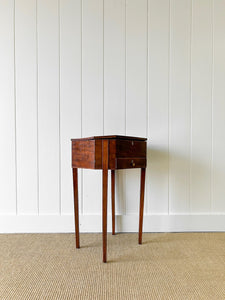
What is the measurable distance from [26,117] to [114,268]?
119cm

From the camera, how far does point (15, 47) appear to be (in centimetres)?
169

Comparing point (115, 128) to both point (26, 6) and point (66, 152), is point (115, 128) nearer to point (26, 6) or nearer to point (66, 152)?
point (66, 152)

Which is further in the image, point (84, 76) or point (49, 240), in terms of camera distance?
point (84, 76)

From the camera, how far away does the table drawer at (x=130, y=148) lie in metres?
1.22

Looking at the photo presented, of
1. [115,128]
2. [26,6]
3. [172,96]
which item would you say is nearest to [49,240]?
[115,128]

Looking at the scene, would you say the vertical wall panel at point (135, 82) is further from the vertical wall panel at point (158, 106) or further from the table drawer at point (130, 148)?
the table drawer at point (130, 148)

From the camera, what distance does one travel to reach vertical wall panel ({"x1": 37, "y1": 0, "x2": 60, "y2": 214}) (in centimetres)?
169

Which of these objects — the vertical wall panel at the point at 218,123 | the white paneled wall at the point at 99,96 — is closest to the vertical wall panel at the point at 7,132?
the white paneled wall at the point at 99,96

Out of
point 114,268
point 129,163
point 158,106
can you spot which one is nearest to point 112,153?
point 129,163

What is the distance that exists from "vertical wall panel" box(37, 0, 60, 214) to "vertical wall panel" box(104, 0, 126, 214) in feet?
1.21

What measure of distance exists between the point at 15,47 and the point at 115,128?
953mm

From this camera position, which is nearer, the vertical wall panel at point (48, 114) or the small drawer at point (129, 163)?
the small drawer at point (129, 163)

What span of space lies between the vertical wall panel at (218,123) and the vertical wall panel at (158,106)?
1.20 feet

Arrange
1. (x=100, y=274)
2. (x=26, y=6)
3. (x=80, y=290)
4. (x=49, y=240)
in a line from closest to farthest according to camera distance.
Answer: (x=80, y=290) < (x=100, y=274) < (x=49, y=240) < (x=26, y=6)
